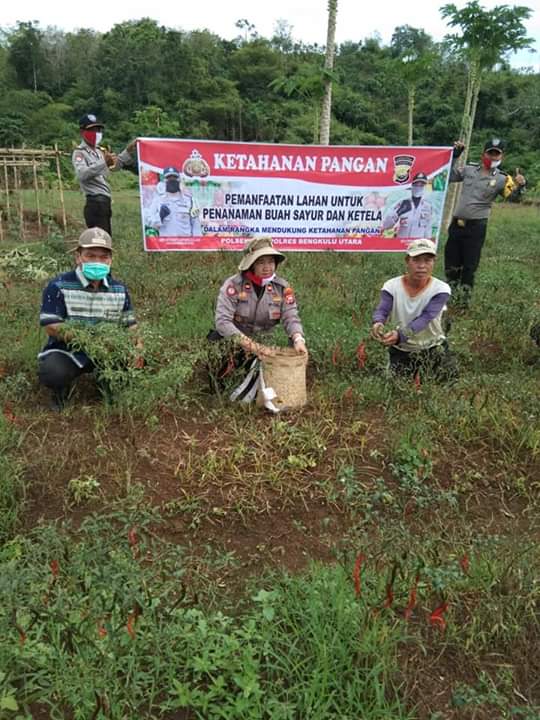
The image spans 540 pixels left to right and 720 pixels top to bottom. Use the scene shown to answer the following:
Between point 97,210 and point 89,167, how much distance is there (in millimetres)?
526

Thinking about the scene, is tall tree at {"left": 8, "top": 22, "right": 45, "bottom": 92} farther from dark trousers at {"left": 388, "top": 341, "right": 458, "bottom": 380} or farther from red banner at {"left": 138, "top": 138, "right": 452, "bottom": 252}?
dark trousers at {"left": 388, "top": 341, "right": 458, "bottom": 380}

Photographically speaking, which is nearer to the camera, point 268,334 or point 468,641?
point 468,641

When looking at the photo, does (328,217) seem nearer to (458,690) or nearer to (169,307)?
(169,307)

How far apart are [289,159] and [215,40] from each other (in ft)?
204

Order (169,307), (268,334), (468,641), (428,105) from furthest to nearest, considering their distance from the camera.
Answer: (428,105), (169,307), (268,334), (468,641)

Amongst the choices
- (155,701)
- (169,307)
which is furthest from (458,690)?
(169,307)

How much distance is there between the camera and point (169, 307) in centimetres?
555

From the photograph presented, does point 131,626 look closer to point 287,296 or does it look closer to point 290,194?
point 287,296

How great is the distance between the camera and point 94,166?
6.28 metres

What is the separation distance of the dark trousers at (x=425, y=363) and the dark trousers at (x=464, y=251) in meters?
2.24

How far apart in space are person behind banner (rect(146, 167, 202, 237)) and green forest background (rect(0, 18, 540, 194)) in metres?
26.4

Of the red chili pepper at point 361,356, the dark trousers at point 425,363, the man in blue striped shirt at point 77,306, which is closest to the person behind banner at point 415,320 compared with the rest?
the dark trousers at point 425,363

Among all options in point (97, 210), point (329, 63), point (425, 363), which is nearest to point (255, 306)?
point (425, 363)

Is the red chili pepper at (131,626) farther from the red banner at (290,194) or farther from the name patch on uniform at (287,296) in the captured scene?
the red banner at (290,194)
